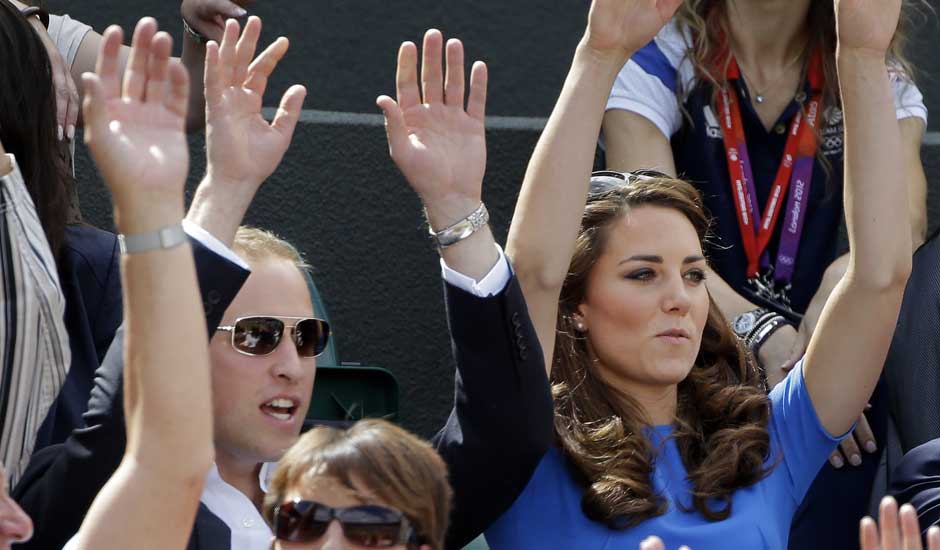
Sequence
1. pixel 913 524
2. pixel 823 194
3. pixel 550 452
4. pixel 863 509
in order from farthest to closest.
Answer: pixel 823 194
pixel 863 509
pixel 550 452
pixel 913 524

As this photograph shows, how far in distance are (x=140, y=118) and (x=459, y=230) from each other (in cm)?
76

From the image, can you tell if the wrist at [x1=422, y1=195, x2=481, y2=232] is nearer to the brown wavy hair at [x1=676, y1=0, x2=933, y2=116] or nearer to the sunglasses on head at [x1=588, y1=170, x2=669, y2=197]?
the sunglasses on head at [x1=588, y1=170, x2=669, y2=197]

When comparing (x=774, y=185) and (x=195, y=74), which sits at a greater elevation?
(x=195, y=74)

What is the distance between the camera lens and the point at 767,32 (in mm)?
3822

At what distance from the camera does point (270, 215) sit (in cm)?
416

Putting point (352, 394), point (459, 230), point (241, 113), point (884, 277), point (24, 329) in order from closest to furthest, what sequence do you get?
point (24, 329)
point (241, 113)
point (459, 230)
point (884, 277)
point (352, 394)

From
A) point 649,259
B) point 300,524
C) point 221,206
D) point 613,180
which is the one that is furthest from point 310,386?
point 613,180

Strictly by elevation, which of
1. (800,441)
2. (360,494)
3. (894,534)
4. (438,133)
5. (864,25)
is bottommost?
(800,441)

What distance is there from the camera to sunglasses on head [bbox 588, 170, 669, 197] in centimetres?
308

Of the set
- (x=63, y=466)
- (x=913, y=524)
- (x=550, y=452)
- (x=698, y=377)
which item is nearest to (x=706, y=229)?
(x=698, y=377)

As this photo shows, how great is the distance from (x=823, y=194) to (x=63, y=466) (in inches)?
81.9

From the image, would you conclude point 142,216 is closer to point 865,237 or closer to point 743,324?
point 865,237

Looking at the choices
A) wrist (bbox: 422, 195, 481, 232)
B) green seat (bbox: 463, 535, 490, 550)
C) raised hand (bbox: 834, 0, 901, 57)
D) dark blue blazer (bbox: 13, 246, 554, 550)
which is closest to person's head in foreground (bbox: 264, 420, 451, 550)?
dark blue blazer (bbox: 13, 246, 554, 550)

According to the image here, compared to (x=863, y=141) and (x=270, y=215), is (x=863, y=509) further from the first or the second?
(x=270, y=215)
